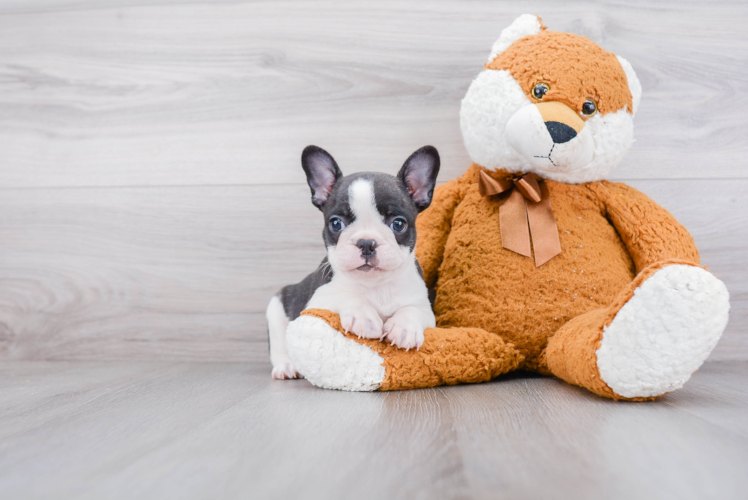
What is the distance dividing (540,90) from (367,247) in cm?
52

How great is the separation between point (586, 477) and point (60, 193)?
1755mm

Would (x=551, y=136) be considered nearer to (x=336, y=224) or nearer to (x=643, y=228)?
(x=643, y=228)

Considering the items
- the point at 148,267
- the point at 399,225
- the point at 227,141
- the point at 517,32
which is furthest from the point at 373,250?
the point at 148,267

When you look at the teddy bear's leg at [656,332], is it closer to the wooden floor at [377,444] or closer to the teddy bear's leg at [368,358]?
the wooden floor at [377,444]

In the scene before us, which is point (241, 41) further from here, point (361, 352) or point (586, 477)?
point (586, 477)

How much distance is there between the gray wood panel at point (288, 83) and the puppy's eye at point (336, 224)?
522 mm

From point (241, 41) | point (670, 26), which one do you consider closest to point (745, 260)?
point (670, 26)

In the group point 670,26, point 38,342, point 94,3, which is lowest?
point 38,342

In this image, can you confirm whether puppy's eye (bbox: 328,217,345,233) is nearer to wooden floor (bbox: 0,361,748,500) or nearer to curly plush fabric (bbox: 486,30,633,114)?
wooden floor (bbox: 0,361,748,500)

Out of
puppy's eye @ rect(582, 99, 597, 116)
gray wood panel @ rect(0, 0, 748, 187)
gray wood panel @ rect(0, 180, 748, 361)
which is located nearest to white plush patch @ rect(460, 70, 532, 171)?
puppy's eye @ rect(582, 99, 597, 116)

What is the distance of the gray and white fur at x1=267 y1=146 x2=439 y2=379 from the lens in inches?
42.9

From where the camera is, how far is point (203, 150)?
1.70m

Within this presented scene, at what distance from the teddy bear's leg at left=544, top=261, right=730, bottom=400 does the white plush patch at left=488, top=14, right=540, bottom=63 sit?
0.69 metres

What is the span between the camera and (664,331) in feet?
2.87
